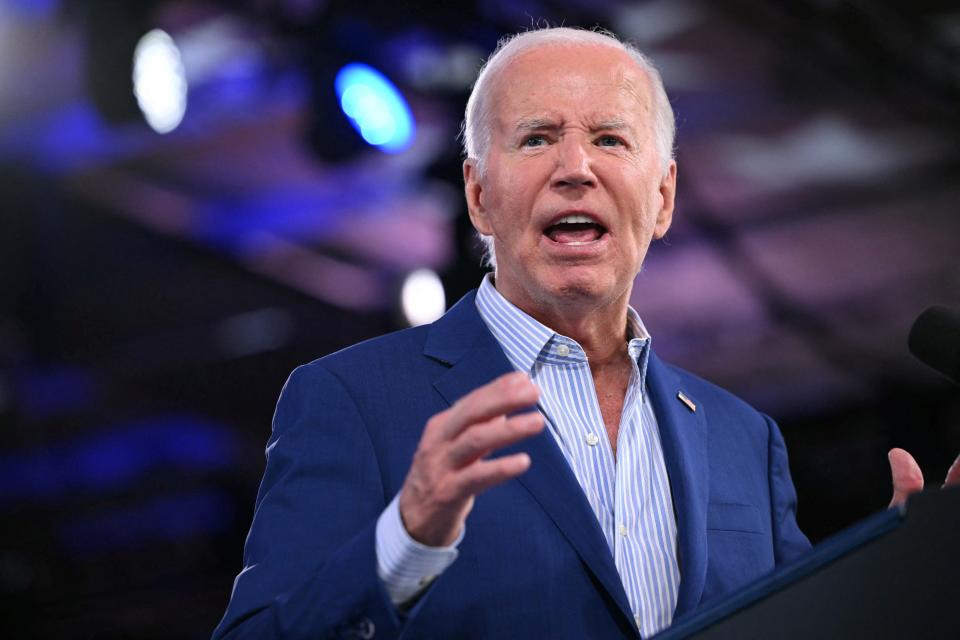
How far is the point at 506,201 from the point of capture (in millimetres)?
1817

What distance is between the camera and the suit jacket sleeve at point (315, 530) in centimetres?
120

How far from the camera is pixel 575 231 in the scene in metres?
1.81

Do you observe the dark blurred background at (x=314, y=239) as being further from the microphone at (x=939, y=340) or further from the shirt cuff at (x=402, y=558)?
the shirt cuff at (x=402, y=558)

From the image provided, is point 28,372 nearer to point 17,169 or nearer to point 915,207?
point 17,169

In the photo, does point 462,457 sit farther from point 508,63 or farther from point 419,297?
point 419,297

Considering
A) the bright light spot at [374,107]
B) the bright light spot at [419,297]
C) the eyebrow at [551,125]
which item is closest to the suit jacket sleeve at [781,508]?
the eyebrow at [551,125]

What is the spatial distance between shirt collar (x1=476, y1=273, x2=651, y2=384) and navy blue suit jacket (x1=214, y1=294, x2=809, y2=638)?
50 millimetres

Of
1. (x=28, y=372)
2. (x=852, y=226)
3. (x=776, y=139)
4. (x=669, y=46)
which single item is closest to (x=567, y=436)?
(x=669, y=46)

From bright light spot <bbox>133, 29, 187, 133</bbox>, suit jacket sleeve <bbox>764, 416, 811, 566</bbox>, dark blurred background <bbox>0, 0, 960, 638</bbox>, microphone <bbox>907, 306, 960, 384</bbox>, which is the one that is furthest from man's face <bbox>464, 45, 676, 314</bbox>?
bright light spot <bbox>133, 29, 187, 133</bbox>

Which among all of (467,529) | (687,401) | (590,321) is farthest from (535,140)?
(467,529)

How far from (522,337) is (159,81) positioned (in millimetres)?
2236

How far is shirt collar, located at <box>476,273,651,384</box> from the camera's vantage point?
176cm

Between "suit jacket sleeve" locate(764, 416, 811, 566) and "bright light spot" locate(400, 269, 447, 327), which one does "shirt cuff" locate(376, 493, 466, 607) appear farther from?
"bright light spot" locate(400, 269, 447, 327)

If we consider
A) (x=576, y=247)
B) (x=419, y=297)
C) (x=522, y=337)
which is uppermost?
(x=419, y=297)
